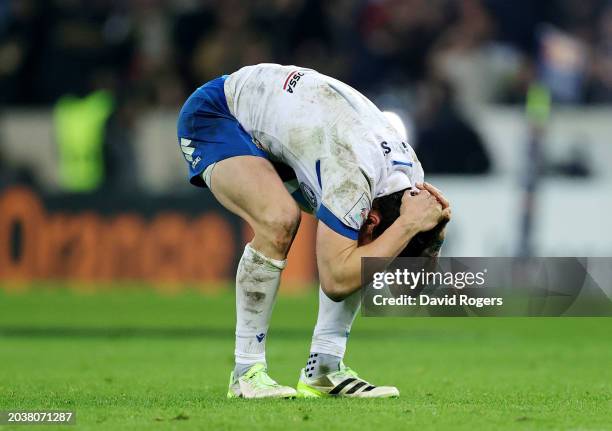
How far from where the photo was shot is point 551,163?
1748 centimetres

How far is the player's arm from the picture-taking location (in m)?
6.25

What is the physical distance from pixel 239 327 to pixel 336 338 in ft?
1.71

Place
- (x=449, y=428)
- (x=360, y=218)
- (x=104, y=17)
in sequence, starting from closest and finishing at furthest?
(x=449, y=428)
(x=360, y=218)
(x=104, y=17)

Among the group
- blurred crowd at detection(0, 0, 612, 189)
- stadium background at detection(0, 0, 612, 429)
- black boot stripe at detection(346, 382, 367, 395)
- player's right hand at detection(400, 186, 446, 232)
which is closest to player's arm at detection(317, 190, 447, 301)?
player's right hand at detection(400, 186, 446, 232)

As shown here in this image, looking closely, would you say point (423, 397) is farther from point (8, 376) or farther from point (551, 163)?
point (551, 163)

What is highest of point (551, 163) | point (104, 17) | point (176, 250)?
point (104, 17)

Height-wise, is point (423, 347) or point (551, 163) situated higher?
point (551, 163)

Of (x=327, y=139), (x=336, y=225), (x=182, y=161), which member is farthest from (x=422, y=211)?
(x=182, y=161)

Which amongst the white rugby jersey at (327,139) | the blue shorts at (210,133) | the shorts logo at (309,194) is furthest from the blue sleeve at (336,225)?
the blue shorts at (210,133)

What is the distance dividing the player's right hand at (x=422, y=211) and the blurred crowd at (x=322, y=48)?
11.8m

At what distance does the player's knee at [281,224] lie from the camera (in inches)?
260

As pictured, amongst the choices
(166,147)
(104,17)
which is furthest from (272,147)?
(104,17)

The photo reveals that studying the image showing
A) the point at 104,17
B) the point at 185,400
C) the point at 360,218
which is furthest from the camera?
the point at 104,17

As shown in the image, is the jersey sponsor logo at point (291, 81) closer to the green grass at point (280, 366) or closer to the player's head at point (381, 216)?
the player's head at point (381, 216)
